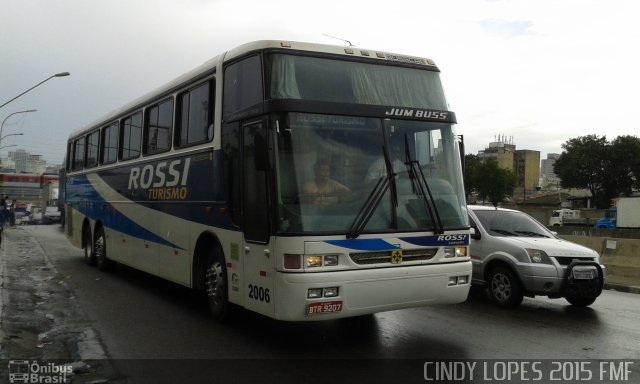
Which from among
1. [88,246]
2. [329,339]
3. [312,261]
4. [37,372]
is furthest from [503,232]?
[88,246]

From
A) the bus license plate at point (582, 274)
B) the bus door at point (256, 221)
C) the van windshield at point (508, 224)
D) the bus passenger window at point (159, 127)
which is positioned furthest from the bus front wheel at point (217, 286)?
the bus license plate at point (582, 274)

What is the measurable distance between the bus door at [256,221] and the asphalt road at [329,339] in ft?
2.16

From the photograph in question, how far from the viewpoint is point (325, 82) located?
634cm

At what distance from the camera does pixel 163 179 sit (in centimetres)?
916

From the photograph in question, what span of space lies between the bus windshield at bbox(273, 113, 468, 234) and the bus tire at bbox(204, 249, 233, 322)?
6.08 ft

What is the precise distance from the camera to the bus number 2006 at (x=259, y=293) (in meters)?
6.08

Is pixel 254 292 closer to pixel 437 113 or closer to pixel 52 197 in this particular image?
pixel 437 113

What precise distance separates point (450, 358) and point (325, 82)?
3.30 m

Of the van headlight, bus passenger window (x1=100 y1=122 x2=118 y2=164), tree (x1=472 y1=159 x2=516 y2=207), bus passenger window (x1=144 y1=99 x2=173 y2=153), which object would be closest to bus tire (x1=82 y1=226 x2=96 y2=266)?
bus passenger window (x1=100 y1=122 x2=118 y2=164)

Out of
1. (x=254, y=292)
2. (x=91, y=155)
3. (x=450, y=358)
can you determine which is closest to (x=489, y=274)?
(x=450, y=358)

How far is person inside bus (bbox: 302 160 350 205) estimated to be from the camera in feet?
19.3

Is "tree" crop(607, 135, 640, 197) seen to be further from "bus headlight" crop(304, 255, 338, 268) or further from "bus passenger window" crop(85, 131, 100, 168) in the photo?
"bus headlight" crop(304, 255, 338, 268)

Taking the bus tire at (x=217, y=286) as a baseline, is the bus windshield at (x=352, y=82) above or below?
above

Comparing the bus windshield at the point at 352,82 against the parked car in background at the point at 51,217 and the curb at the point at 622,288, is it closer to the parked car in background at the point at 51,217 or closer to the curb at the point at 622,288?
the curb at the point at 622,288
